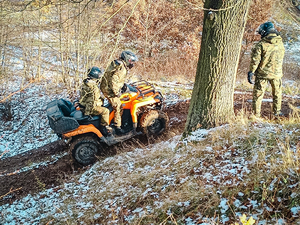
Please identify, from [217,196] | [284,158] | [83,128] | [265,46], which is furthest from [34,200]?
[265,46]

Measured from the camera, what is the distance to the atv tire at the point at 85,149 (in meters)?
5.65

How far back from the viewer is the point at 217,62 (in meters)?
4.42

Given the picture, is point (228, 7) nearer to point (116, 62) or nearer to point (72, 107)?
point (116, 62)

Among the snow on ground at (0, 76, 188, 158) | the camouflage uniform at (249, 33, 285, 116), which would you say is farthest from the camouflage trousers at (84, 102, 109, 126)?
the camouflage uniform at (249, 33, 285, 116)

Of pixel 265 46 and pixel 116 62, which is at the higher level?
pixel 265 46

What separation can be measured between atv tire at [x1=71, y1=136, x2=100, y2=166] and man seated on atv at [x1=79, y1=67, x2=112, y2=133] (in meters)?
0.53

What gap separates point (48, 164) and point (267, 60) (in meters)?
5.89

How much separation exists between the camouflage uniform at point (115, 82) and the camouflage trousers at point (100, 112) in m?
0.23

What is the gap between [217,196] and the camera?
303 centimetres

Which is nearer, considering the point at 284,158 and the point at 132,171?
the point at 284,158

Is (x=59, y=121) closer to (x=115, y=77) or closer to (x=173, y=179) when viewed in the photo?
(x=115, y=77)

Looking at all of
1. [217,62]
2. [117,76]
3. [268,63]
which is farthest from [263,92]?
[117,76]

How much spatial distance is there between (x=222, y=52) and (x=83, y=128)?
135 inches

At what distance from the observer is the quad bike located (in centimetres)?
534
